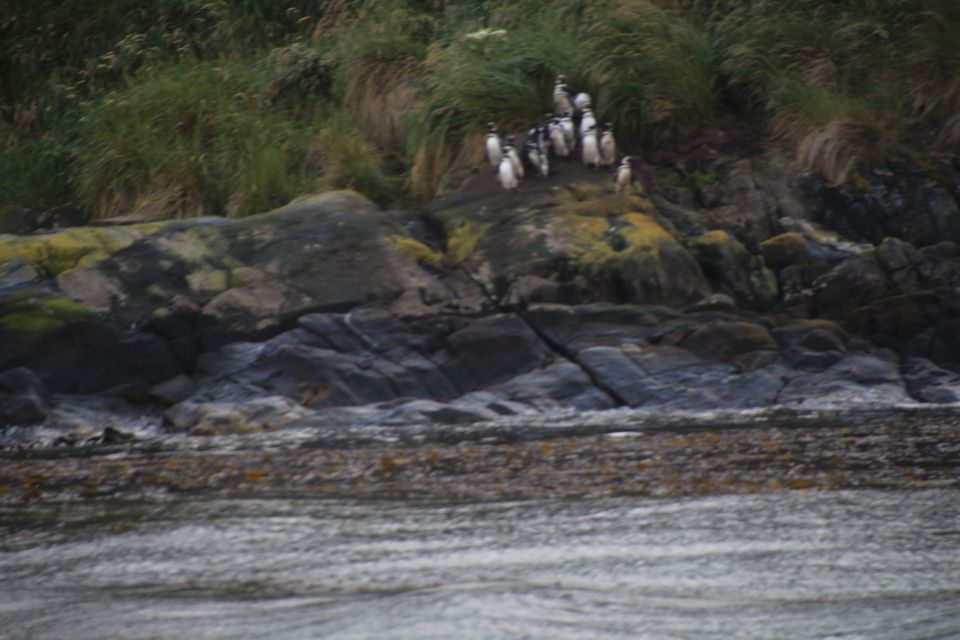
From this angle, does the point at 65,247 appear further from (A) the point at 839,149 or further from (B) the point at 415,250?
(A) the point at 839,149

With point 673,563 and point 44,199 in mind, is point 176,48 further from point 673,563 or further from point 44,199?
point 673,563

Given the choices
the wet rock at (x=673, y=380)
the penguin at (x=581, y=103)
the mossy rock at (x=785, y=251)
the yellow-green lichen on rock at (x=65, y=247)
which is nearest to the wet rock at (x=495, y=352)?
the wet rock at (x=673, y=380)

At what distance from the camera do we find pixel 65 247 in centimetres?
918

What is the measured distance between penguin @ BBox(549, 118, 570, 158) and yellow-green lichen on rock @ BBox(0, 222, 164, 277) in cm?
360

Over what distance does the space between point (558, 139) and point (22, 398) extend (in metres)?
5.11

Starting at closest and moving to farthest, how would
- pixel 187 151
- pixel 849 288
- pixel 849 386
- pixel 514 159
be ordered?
1. pixel 849 386
2. pixel 849 288
3. pixel 514 159
4. pixel 187 151

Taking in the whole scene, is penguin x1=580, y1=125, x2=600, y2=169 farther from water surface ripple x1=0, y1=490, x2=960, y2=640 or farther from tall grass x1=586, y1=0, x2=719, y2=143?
water surface ripple x1=0, y1=490, x2=960, y2=640

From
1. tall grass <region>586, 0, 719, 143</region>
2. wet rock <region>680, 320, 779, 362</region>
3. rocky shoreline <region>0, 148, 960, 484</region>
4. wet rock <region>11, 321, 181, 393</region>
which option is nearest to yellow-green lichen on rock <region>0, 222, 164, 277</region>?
rocky shoreline <region>0, 148, 960, 484</region>

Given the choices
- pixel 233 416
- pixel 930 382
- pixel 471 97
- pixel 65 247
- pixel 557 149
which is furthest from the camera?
pixel 471 97

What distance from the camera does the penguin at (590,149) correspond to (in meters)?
10.5

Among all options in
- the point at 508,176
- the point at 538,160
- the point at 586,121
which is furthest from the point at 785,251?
the point at 508,176

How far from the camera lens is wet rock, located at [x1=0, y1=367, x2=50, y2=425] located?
7840 millimetres

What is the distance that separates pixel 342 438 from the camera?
7.14 metres

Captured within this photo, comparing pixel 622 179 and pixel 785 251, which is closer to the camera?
pixel 785 251
